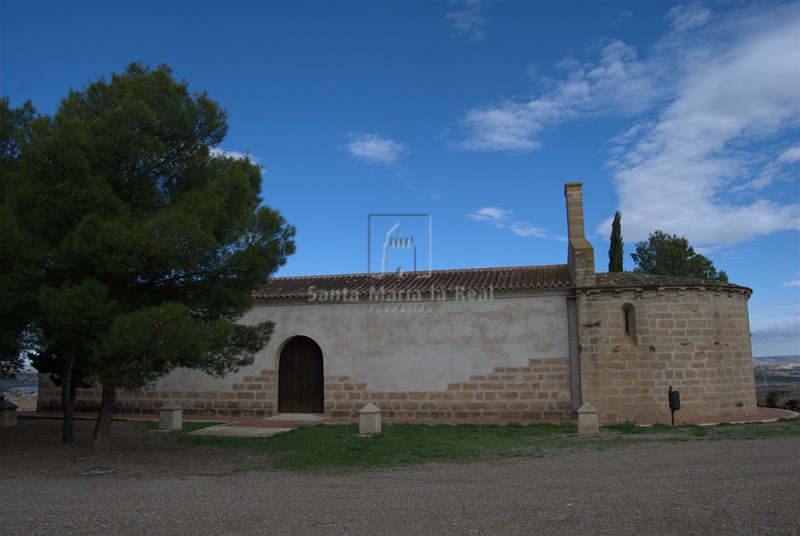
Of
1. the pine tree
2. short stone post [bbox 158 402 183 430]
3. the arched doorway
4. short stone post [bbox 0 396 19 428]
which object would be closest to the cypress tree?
the pine tree

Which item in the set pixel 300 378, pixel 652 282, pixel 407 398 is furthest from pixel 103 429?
pixel 652 282

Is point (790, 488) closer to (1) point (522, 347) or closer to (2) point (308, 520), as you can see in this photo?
(2) point (308, 520)

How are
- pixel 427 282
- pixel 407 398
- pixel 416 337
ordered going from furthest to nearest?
pixel 427 282 < pixel 416 337 < pixel 407 398

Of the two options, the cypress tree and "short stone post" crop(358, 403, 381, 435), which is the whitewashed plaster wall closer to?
"short stone post" crop(358, 403, 381, 435)

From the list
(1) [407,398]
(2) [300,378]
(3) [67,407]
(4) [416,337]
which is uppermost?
(4) [416,337]

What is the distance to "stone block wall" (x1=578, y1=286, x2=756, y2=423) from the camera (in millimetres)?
15203

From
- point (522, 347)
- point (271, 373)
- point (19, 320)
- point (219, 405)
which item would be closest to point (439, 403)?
point (522, 347)

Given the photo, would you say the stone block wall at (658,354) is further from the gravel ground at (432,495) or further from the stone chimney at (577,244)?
the gravel ground at (432,495)

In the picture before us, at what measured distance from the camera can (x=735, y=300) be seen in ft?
52.7

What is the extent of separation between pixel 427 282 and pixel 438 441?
22.2 feet

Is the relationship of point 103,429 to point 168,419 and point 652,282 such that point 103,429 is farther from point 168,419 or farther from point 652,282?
point 652,282

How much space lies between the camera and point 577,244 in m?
16.4

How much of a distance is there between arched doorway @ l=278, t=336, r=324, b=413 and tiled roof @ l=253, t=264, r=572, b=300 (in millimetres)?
1606

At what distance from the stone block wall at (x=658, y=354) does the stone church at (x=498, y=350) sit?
26 millimetres
